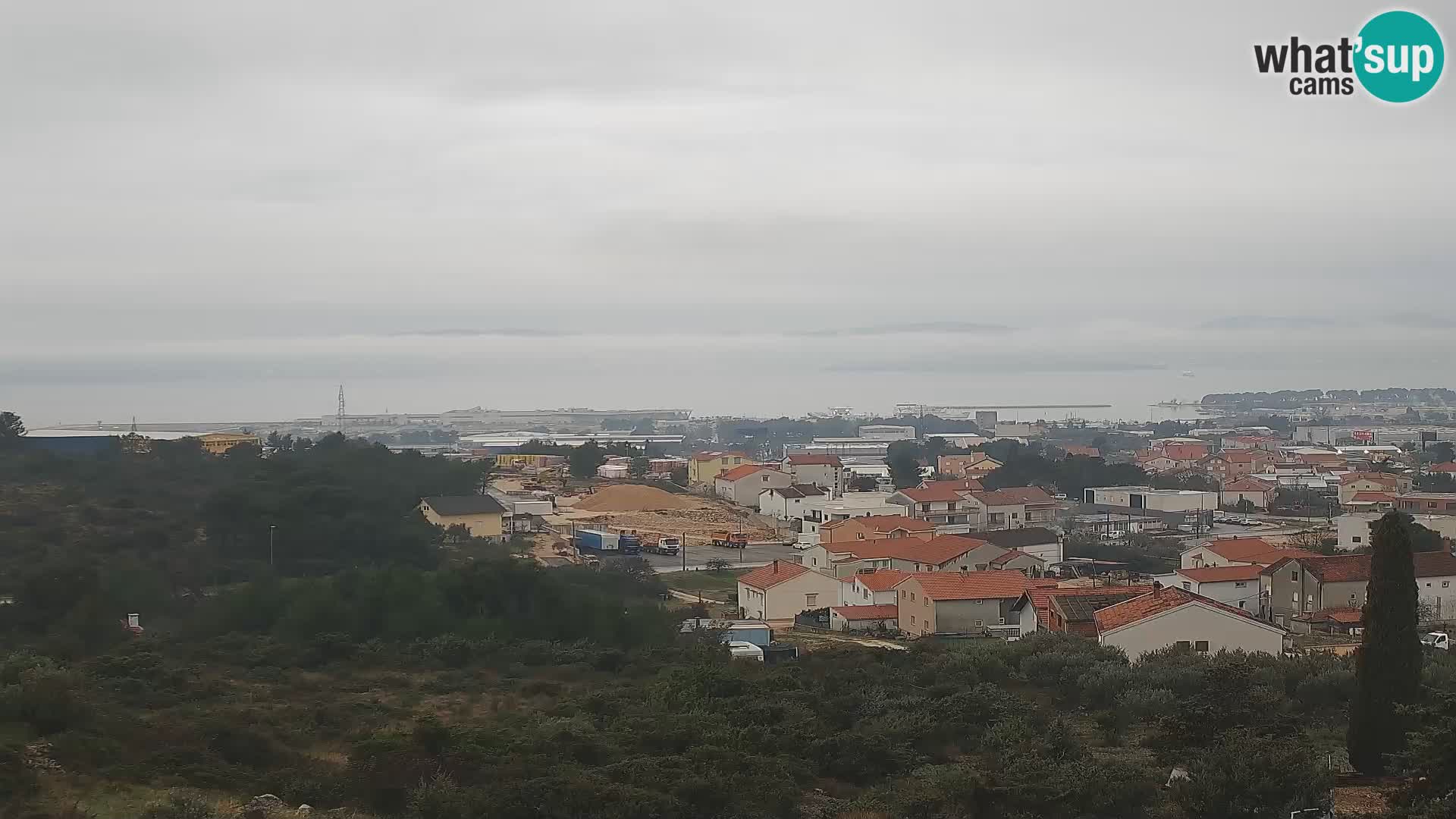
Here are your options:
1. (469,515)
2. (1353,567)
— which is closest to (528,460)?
(469,515)

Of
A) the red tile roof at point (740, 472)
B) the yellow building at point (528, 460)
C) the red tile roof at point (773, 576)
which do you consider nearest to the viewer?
the red tile roof at point (773, 576)

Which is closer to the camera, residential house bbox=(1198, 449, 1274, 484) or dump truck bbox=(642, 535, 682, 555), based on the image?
dump truck bbox=(642, 535, 682, 555)

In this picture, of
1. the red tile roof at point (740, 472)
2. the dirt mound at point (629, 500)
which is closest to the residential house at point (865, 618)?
the dirt mound at point (629, 500)

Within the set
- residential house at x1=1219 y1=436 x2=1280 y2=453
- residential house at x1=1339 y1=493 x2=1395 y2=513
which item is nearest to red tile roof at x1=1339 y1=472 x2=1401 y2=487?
residential house at x1=1339 y1=493 x2=1395 y2=513

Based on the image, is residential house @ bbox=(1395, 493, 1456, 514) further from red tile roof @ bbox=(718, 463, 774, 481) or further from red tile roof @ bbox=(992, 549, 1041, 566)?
red tile roof @ bbox=(718, 463, 774, 481)

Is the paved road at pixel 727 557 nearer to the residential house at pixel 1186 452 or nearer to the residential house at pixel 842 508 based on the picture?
the residential house at pixel 842 508

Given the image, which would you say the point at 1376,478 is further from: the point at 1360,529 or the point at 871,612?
the point at 871,612
